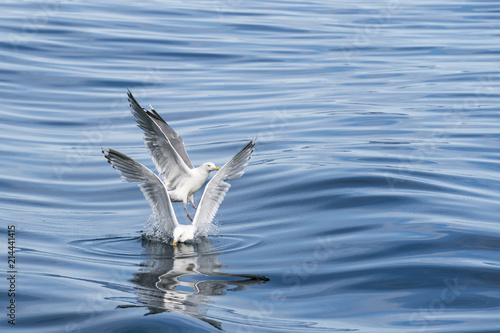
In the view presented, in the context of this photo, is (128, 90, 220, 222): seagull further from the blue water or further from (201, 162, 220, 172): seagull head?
the blue water

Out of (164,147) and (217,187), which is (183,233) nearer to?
(217,187)

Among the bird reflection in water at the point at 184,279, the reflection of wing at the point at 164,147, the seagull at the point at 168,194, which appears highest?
the reflection of wing at the point at 164,147

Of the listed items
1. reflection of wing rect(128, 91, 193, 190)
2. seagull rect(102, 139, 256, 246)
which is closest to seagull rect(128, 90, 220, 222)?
reflection of wing rect(128, 91, 193, 190)

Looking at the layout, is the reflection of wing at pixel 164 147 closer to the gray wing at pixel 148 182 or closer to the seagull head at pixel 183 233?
the gray wing at pixel 148 182

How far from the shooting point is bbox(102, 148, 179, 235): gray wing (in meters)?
11.0

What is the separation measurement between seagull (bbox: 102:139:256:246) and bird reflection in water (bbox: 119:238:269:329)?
0.24m

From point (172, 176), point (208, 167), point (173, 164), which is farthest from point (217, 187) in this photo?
point (172, 176)

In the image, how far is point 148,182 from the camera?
1121cm

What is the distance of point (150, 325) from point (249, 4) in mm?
36301

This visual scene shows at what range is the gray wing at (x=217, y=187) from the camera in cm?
1152

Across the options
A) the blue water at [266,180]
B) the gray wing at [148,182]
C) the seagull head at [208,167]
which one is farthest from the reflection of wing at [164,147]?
the gray wing at [148,182]

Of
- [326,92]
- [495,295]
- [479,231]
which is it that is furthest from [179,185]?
[326,92]

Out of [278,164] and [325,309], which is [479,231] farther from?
[278,164]

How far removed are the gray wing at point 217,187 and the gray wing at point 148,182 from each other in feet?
1.35
